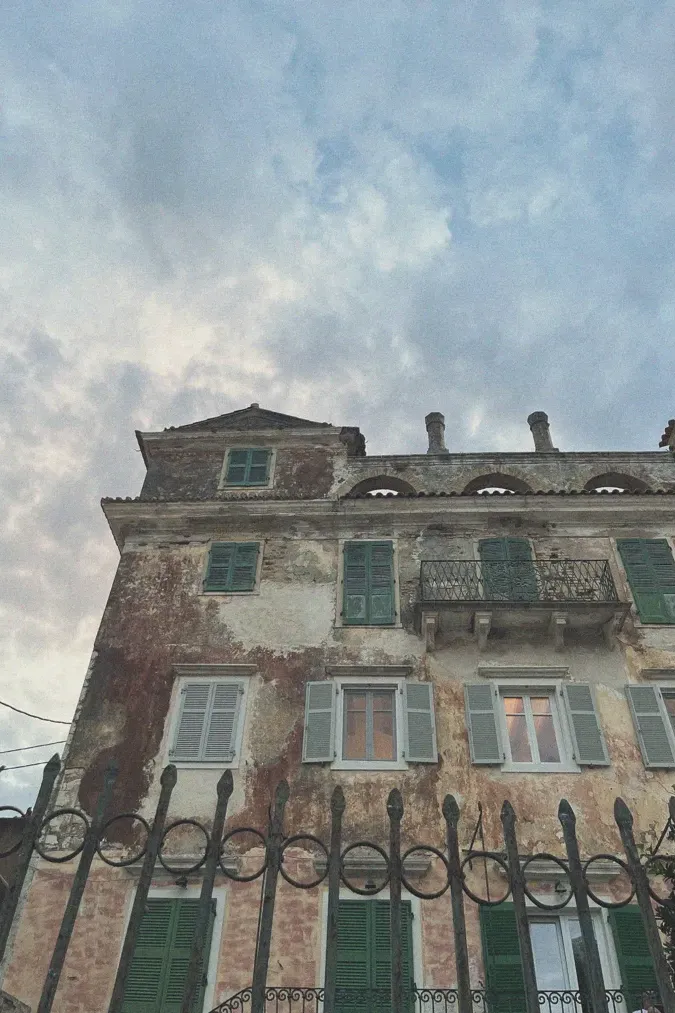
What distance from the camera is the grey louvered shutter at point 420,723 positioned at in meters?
13.3

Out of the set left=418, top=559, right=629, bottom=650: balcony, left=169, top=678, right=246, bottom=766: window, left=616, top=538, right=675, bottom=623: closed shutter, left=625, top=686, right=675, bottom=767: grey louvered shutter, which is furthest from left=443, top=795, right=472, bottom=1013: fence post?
left=616, top=538, right=675, bottom=623: closed shutter

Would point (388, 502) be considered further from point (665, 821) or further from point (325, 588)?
point (665, 821)

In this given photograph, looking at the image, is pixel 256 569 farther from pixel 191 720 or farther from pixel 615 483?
pixel 615 483

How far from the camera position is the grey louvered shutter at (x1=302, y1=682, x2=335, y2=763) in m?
13.3

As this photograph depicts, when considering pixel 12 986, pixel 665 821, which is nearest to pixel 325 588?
pixel 665 821

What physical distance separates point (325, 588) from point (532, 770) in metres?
5.55

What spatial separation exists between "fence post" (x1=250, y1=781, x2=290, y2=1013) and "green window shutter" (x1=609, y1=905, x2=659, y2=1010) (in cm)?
865

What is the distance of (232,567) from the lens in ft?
54.2

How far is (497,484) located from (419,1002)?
1202 cm

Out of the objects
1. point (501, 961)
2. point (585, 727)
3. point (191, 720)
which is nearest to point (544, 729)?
point (585, 727)

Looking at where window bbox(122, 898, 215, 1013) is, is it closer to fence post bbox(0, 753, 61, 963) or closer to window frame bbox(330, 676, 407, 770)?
window frame bbox(330, 676, 407, 770)

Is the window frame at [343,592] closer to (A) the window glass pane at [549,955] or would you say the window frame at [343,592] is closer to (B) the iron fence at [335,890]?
(A) the window glass pane at [549,955]

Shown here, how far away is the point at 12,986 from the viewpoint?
11.3 metres

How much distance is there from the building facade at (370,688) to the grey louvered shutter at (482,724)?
0.04 metres
